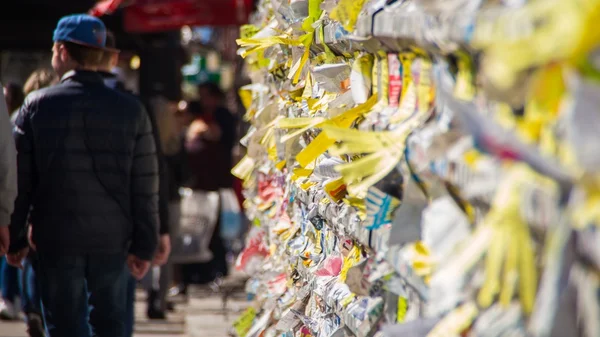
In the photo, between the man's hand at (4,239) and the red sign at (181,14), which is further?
the red sign at (181,14)

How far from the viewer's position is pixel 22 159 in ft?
15.6

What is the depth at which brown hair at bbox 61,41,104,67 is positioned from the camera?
4973 millimetres

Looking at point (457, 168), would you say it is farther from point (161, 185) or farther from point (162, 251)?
point (161, 185)

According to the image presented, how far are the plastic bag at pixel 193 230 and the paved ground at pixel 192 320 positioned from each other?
49 cm

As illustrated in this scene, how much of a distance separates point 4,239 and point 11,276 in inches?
149

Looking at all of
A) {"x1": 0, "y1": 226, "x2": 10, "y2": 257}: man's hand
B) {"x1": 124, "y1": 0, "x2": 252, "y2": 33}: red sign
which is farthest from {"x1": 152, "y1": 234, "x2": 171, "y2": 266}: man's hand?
{"x1": 124, "y1": 0, "x2": 252, "y2": 33}: red sign

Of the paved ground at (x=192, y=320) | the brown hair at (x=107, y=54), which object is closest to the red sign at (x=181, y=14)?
the paved ground at (x=192, y=320)

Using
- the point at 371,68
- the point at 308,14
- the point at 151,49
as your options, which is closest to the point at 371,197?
the point at 371,68

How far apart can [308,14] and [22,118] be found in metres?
1.64

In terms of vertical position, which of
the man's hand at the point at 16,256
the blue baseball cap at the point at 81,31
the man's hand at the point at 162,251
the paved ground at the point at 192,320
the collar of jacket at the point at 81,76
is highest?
the blue baseball cap at the point at 81,31

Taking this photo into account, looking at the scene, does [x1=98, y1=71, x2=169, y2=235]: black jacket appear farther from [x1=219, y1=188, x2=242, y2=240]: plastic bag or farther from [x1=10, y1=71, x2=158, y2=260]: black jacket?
[x1=219, y1=188, x2=242, y2=240]: plastic bag

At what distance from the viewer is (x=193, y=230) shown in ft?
31.8

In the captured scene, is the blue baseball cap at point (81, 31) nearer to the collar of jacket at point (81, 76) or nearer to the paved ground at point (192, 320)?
the collar of jacket at point (81, 76)

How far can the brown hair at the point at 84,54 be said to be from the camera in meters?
4.97
